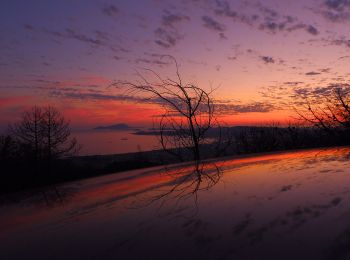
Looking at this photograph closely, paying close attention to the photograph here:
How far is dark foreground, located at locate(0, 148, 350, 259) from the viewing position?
1.75 m

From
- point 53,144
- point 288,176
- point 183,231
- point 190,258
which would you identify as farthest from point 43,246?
point 53,144

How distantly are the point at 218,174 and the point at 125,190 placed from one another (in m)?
1.03

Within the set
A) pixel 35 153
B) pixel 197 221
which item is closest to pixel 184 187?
pixel 197 221

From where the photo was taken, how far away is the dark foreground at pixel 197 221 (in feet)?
5.73

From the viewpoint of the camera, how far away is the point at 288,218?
6.94 ft

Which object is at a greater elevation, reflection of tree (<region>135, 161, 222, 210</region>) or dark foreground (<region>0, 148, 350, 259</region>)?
reflection of tree (<region>135, 161, 222, 210</region>)

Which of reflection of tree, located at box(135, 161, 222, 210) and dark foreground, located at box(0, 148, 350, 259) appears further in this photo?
reflection of tree, located at box(135, 161, 222, 210)

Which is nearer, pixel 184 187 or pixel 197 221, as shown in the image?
pixel 197 221

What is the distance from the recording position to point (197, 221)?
7.39 feet

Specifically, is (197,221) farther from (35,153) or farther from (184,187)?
(35,153)

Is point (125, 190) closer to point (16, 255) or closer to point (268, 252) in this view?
point (16, 255)

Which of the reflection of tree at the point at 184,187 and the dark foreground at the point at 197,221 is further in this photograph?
the reflection of tree at the point at 184,187

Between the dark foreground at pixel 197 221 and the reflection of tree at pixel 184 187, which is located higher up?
the reflection of tree at pixel 184 187

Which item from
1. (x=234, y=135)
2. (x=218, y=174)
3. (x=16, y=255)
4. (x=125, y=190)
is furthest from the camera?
(x=234, y=135)
